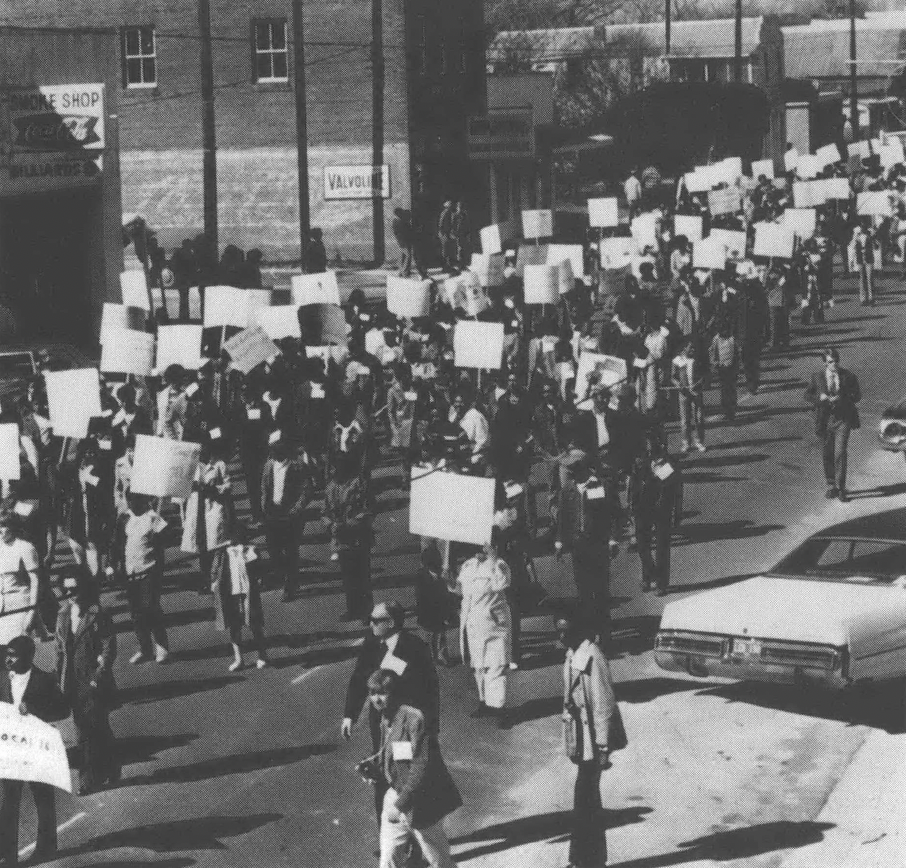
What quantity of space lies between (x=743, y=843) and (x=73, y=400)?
8.80 meters

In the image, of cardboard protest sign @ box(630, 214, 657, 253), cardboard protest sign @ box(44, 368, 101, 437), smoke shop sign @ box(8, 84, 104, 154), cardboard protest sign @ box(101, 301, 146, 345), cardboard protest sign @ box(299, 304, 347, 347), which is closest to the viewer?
cardboard protest sign @ box(44, 368, 101, 437)

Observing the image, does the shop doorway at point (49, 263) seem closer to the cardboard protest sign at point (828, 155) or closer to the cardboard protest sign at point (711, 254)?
the cardboard protest sign at point (711, 254)

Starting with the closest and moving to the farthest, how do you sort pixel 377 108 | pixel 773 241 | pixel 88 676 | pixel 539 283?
pixel 88 676 < pixel 539 283 < pixel 773 241 < pixel 377 108

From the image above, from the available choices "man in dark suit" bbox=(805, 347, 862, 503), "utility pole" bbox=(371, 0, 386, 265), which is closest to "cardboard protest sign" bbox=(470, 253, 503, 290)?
"man in dark suit" bbox=(805, 347, 862, 503)

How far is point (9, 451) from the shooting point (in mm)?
16859

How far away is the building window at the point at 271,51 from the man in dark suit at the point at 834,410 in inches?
1011

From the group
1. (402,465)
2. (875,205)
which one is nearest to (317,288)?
(402,465)

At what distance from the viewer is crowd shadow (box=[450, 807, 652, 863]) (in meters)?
11.6

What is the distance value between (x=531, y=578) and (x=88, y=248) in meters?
18.7

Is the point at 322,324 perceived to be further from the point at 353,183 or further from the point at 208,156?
the point at 353,183

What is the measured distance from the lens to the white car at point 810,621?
13.2 m

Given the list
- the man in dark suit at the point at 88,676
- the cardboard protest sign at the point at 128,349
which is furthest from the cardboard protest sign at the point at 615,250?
the man in dark suit at the point at 88,676

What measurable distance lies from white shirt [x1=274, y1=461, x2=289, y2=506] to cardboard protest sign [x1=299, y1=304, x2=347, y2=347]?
5.44 metres

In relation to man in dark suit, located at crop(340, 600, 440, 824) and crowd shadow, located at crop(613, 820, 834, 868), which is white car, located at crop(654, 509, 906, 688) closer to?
crowd shadow, located at crop(613, 820, 834, 868)
